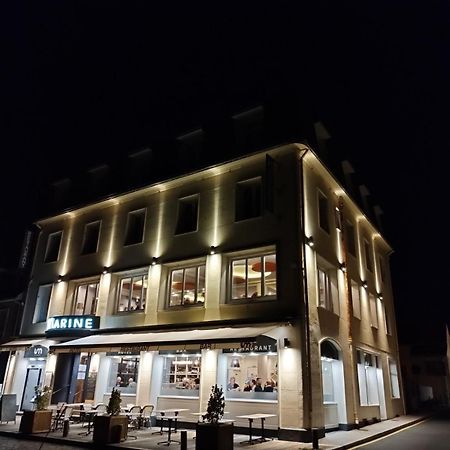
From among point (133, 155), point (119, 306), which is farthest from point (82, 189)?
point (119, 306)

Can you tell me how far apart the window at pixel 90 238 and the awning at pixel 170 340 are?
501cm

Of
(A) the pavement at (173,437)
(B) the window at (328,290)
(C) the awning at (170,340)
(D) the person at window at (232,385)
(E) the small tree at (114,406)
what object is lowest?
(A) the pavement at (173,437)

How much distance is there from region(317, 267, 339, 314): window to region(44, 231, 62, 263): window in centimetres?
1364

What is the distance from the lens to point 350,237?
1897 centimetres

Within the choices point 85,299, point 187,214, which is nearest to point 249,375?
point 187,214

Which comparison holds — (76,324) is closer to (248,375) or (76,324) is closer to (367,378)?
(248,375)

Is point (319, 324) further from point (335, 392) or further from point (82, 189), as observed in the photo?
point (82, 189)

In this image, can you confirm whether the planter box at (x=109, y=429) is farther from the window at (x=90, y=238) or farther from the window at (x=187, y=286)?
the window at (x=90, y=238)

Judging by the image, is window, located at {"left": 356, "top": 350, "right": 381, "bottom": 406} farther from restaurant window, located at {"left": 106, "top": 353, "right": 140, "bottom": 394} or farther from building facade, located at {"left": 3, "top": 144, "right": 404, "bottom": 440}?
restaurant window, located at {"left": 106, "top": 353, "right": 140, "bottom": 394}

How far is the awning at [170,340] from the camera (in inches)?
475

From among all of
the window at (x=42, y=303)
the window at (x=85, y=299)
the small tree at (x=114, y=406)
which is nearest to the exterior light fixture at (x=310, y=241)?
the small tree at (x=114, y=406)

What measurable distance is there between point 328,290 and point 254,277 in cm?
329

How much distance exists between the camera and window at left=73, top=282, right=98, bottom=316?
18891mm

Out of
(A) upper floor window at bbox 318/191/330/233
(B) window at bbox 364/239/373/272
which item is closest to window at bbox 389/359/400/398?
(B) window at bbox 364/239/373/272
